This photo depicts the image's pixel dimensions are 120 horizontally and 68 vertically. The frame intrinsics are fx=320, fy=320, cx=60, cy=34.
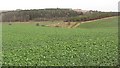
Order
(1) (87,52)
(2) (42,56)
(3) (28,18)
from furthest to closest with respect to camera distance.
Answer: (3) (28,18) → (1) (87,52) → (2) (42,56)

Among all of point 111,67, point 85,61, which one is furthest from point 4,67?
point 111,67

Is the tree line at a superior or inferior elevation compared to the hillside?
inferior

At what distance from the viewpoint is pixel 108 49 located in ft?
99.2

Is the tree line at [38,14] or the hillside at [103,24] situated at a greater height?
the hillside at [103,24]

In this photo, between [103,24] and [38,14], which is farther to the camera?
[38,14]

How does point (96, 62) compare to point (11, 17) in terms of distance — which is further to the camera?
point (11, 17)

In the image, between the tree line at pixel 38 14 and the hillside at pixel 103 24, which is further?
the tree line at pixel 38 14

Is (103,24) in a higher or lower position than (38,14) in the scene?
higher

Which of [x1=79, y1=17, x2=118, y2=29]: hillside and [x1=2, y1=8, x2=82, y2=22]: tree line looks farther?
[x1=2, y1=8, x2=82, y2=22]: tree line

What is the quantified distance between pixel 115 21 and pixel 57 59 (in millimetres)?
58319

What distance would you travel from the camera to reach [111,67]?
2255 centimetres

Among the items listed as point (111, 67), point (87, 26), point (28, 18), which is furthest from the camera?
point (28, 18)

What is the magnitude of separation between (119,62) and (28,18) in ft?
338

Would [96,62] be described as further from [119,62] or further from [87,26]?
[87,26]
